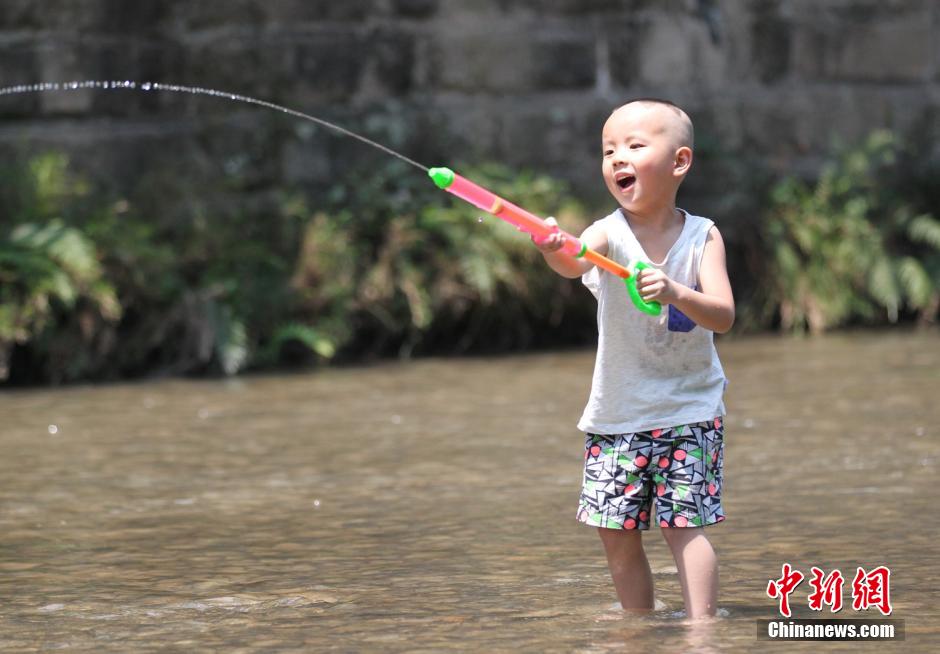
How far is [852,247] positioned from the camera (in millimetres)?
11773

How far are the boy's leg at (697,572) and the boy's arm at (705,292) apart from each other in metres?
0.53

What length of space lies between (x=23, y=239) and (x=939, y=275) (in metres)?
6.26

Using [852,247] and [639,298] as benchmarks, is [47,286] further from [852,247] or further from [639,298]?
[639,298]

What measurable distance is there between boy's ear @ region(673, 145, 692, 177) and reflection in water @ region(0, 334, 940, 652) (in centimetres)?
115

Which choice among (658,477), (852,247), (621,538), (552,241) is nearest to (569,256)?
(552,241)

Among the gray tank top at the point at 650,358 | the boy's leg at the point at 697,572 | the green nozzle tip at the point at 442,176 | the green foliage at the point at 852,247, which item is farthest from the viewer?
the green foliage at the point at 852,247

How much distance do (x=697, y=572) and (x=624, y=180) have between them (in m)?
1.02

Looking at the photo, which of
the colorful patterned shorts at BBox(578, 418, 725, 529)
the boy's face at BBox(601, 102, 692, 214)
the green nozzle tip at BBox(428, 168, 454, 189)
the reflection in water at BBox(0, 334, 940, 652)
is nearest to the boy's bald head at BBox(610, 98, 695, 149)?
the boy's face at BBox(601, 102, 692, 214)

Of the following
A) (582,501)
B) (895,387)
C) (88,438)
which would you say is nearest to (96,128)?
(88,438)

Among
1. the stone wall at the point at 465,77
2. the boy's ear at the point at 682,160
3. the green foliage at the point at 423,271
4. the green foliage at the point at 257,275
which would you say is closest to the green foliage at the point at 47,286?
the green foliage at the point at 257,275

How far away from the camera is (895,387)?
28.3 feet

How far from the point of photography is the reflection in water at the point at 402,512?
14.2 feet

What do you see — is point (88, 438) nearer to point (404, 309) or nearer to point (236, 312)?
point (236, 312)

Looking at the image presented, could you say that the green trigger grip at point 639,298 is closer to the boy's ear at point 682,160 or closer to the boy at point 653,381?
the boy at point 653,381
